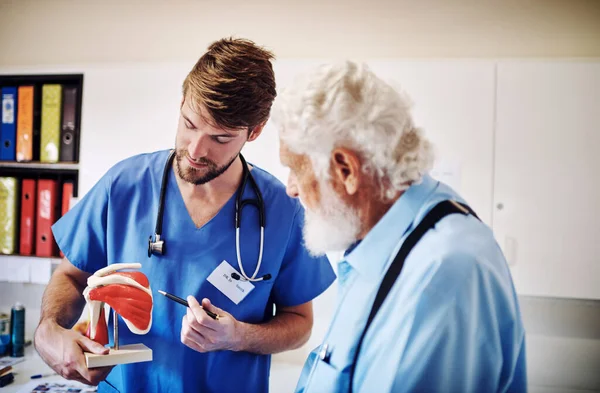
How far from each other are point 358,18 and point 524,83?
68cm

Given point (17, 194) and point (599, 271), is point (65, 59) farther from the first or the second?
point (599, 271)

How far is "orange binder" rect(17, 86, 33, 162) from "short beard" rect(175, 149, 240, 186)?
821mm

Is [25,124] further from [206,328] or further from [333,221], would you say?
[333,221]

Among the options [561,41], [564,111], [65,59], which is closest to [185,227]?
[65,59]

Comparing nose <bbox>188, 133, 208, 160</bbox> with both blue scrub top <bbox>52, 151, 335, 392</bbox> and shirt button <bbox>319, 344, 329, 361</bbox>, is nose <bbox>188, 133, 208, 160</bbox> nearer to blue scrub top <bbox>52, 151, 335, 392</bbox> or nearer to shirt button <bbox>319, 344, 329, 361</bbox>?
blue scrub top <bbox>52, 151, 335, 392</bbox>

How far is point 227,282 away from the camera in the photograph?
4.36 feet

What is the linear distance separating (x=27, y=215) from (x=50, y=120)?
1.24 ft

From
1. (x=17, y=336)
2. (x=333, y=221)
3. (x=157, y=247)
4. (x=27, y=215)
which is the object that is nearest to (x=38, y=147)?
(x=27, y=215)

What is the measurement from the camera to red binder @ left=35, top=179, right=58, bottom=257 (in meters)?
1.80

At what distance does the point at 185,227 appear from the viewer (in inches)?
53.3

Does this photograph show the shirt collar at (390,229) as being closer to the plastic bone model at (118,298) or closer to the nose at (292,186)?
the nose at (292,186)

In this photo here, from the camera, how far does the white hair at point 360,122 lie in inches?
35.0

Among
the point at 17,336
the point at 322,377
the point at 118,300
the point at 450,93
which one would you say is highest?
the point at 450,93

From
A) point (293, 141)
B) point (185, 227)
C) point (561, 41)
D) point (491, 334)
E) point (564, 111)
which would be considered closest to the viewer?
point (491, 334)
